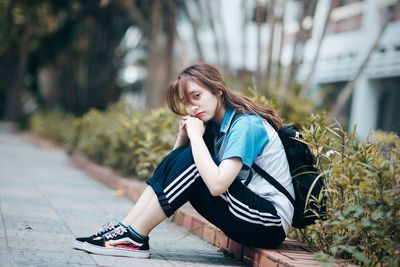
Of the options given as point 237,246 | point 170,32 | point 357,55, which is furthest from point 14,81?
point 237,246

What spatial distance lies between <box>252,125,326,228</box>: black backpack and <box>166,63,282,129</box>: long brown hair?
13 centimetres

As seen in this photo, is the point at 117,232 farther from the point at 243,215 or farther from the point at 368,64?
the point at 368,64

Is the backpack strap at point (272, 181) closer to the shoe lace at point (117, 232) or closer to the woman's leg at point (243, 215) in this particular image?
the woman's leg at point (243, 215)

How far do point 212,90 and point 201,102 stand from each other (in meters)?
0.11

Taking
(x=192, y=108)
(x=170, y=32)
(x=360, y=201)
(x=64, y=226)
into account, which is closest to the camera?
(x=360, y=201)

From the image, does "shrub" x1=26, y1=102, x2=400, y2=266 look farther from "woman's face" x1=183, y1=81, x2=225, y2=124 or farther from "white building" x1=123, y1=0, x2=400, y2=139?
"white building" x1=123, y1=0, x2=400, y2=139

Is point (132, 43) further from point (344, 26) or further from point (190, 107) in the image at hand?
point (190, 107)

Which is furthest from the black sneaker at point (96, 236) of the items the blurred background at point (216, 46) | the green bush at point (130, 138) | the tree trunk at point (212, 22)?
the tree trunk at point (212, 22)

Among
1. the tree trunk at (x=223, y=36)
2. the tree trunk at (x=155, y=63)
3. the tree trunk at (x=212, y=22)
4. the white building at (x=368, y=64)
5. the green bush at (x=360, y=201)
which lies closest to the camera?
the green bush at (x=360, y=201)

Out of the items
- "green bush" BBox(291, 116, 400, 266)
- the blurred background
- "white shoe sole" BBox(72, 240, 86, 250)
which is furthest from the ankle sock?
the blurred background

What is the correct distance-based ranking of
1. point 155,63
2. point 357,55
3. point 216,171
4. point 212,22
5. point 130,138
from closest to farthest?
point 216,171 < point 130,138 < point 155,63 < point 212,22 < point 357,55

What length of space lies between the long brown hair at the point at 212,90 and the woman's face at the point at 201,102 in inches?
1.1

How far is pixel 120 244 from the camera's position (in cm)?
489

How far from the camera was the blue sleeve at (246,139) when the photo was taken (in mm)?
4641
